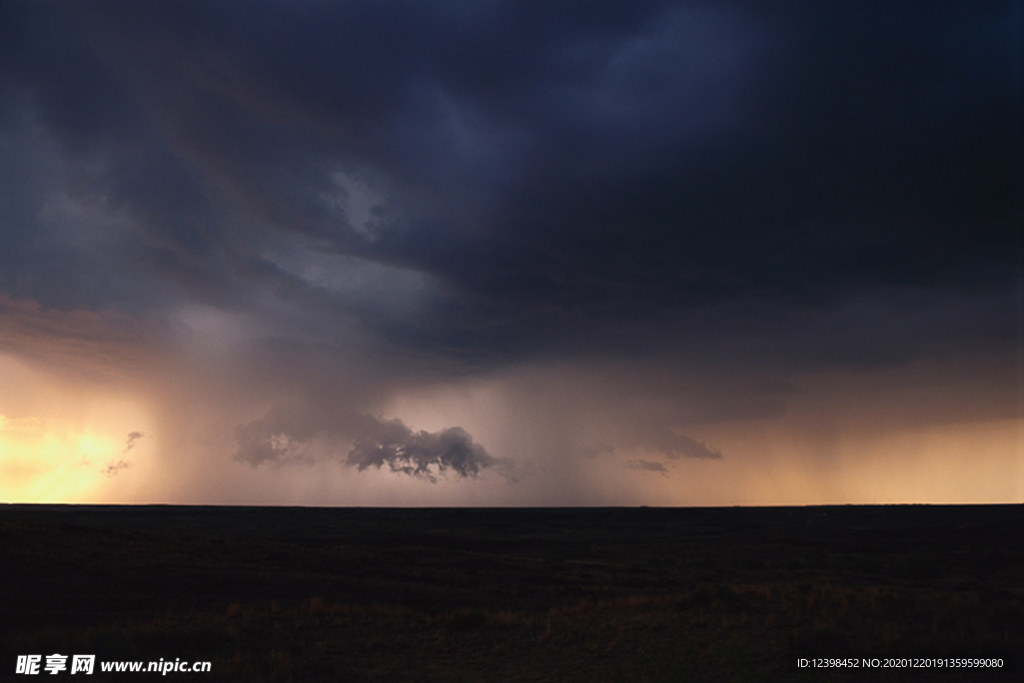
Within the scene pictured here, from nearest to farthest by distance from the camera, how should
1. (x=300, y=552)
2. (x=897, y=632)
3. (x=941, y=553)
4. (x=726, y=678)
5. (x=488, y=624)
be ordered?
(x=726, y=678) → (x=897, y=632) → (x=488, y=624) → (x=300, y=552) → (x=941, y=553)

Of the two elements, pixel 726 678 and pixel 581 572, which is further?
pixel 581 572

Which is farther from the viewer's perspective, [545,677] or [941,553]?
[941,553]

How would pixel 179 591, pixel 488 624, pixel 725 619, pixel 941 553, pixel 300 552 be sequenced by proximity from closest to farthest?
pixel 725 619, pixel 488 624, pixel 179 591, pixel 300 552, pixel 941 553

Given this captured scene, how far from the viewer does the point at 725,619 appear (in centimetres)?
1888

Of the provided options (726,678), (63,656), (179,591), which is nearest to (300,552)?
(179,591)

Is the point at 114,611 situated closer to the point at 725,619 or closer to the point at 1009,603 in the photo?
the point at 725,619

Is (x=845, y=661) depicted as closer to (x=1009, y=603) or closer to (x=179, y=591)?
(x=1009, y=603)

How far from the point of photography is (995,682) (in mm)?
12391

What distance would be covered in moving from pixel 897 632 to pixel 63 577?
3482cm

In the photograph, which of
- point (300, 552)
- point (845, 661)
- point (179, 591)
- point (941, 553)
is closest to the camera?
point (845, 661)

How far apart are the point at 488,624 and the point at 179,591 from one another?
54.5ft

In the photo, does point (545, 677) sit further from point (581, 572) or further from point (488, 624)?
point (581, 572)

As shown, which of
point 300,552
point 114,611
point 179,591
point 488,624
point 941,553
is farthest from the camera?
point 941,553

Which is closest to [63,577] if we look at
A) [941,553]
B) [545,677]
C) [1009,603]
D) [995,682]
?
[545,677]
